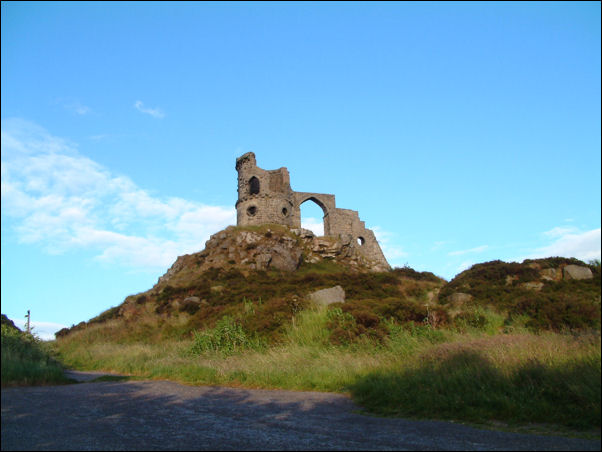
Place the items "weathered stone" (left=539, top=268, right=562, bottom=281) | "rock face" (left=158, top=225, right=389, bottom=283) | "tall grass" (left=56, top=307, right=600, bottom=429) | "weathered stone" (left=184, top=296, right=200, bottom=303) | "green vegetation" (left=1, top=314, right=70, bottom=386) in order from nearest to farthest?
"tall grass" (left=56, top=307, right=600, bottom=429) < "green vegetation" (left=1, top=314, right=70, bottom=386) < "weathered stone" (left=539, top=268, right=562, bottom=281) < "weathered stone" (left=184, top=296, right=200, bottom=303) < "rock face" (left=158, top=225, right=389, bottom=283)

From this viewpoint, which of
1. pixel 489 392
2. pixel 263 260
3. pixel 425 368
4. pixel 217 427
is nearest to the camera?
pixel 217 427

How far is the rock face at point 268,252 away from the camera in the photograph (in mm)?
32438

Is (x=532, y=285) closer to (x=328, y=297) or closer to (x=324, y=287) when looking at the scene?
(x=328, y=297)

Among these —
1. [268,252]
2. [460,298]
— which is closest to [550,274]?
[460,298]

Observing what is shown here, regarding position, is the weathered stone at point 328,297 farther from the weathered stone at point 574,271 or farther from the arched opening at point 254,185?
the arched opening at point 254,185

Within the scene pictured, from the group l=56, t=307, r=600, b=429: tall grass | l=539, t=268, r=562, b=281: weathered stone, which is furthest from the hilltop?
l=56, t=307, r=600, b=429: tall grass

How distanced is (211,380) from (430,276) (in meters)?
26.9

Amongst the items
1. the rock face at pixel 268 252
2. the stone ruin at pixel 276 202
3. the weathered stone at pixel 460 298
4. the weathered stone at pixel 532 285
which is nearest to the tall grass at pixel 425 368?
the weathered stone at pixel 460 298

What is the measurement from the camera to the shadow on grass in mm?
5461

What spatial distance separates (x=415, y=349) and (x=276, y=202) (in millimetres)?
30702

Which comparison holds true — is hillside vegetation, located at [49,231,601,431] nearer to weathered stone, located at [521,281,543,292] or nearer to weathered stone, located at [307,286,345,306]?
weathered stone, located at [521,281,543,292]

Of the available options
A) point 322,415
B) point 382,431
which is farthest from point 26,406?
point 382,431

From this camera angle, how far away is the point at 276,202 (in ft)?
128

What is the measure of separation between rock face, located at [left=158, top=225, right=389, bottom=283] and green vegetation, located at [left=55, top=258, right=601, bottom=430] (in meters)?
9.62
